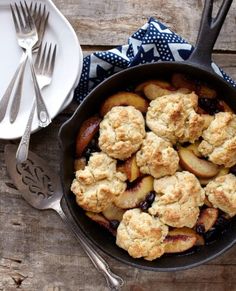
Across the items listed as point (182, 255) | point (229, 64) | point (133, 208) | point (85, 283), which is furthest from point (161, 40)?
point (85, 283)

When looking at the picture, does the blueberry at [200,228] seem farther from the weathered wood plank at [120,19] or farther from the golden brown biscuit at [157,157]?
the weathered wood plank at [120,19]

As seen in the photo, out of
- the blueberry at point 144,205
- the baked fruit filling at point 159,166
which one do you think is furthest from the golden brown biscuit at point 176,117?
the blueberry at point 144,205

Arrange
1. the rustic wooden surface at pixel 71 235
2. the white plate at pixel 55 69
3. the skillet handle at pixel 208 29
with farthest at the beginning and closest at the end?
the rustic wooden surface at pixel 71 235 < the white plate at pixel 55 69 < the skillet handle at pixel 208 29

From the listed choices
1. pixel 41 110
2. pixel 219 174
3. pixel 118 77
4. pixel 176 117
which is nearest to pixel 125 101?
pixel 118 77

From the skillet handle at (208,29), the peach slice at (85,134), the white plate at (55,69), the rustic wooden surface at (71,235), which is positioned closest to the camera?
the skillet handle at (208,29)

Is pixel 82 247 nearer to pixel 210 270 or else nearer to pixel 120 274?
pixel 120 274

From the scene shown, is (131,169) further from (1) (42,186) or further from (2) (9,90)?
(2) (9,90)
